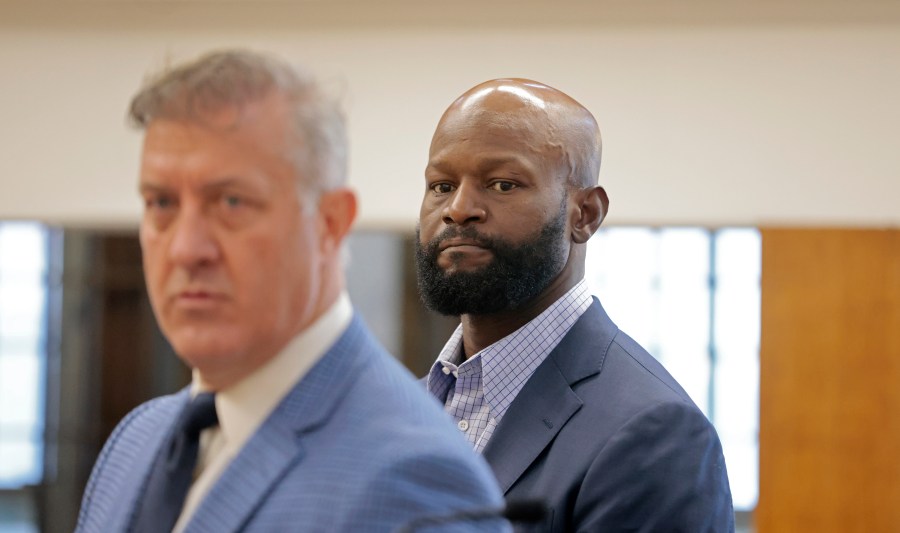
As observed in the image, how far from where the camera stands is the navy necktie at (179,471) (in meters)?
0.99

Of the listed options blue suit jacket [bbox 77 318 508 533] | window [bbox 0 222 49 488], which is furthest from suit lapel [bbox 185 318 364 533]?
window [bbox 0 222 49 488]

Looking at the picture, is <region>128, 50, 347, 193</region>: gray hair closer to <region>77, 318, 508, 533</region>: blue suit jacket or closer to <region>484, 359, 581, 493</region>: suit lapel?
<region>77, 318, 508, 533</region>: blue suit jacket

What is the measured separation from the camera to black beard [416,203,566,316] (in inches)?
70.2

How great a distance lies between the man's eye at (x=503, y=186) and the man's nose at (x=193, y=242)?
3.05 ft

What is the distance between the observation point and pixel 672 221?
4.77 metres

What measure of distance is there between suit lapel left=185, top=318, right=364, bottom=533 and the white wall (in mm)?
3915

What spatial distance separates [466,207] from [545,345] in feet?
0.84

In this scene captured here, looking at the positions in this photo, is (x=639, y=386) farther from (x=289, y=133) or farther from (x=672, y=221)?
(x=672, y=221)

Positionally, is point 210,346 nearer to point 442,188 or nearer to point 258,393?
point 258,393

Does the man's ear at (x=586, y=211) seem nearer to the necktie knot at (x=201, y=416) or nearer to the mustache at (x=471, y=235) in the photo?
the mustache at (x=471, y=235)

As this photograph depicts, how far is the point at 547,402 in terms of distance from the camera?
5.60 feet

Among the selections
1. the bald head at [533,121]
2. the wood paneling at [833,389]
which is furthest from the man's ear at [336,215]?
the wood paneling at [833,389]

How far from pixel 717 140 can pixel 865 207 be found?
0.69 meters

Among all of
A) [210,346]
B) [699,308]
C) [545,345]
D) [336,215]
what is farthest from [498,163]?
[699,308]
